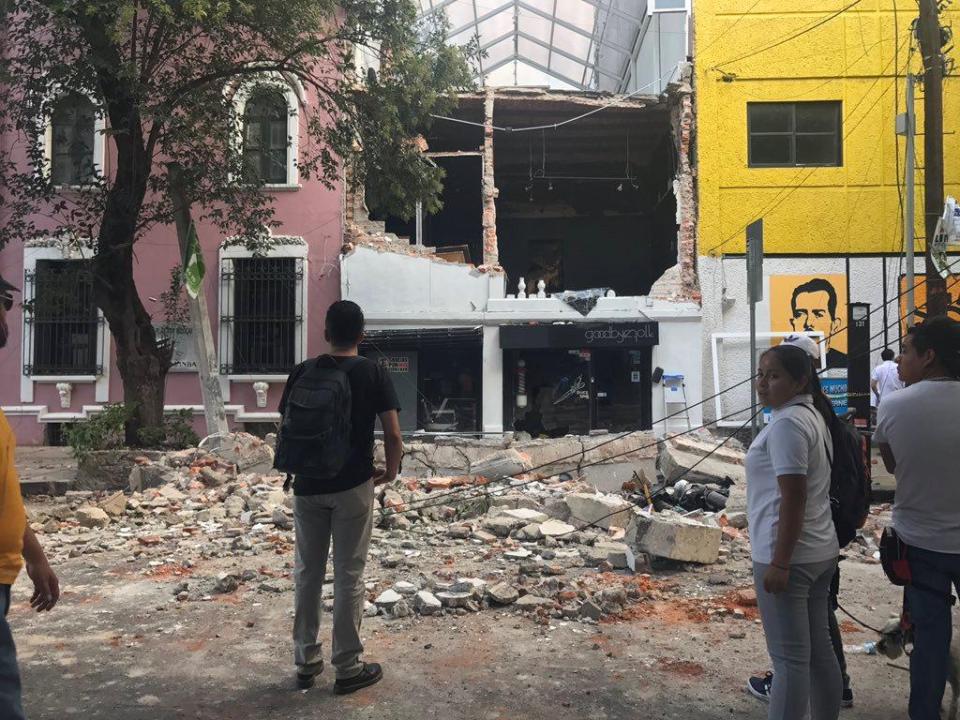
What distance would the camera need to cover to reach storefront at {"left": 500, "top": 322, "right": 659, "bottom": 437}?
578 inches

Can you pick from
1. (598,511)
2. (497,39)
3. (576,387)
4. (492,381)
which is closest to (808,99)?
(576,387)

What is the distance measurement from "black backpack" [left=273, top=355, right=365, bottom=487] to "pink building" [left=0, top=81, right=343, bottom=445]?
11046 mm

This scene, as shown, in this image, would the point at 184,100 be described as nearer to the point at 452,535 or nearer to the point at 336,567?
the point at 452,535

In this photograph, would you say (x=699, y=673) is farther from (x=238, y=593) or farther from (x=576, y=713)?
(x=238, y=593)

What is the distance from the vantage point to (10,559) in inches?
84.5

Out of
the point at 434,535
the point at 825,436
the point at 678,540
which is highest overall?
the point at 825,436

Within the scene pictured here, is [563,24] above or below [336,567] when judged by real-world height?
above

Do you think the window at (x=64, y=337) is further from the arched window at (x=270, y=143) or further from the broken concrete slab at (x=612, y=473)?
the broken concrete slab at (x=612, y=473)

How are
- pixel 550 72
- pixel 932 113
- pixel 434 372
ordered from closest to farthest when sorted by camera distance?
pixel 932 113 → pixel 434 372 → pixel 550 72

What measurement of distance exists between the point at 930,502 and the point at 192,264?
34.0 ft

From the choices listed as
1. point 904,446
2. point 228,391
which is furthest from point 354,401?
point 228,391

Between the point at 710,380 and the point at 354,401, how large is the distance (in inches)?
483

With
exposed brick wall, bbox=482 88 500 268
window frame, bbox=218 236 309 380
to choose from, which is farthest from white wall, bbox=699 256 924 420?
window frame, bbox=218 236 309 380

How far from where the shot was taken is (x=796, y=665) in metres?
2.45
